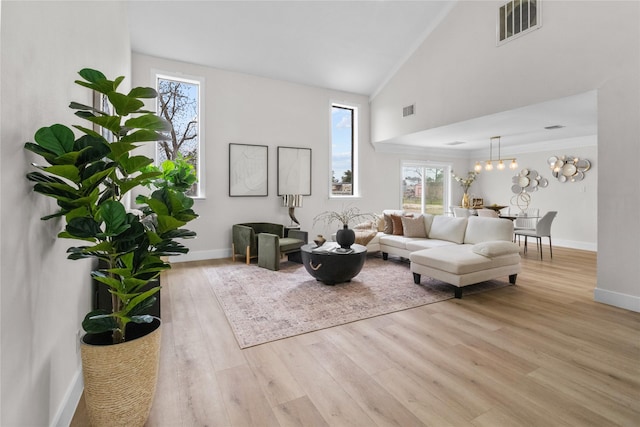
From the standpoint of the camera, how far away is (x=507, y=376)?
2.03 m

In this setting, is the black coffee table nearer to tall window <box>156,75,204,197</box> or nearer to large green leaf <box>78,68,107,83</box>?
tall window <box>156,75,204,197</box>

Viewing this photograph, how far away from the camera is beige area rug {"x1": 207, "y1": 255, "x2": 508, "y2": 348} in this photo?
282cm

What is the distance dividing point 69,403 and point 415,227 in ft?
15.8

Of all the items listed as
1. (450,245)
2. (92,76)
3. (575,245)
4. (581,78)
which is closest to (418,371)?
(92,76)

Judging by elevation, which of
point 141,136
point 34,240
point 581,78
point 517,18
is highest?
point 517,18

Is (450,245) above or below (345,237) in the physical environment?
below


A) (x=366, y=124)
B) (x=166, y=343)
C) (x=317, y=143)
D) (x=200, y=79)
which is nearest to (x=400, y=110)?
(x=366, y=124)

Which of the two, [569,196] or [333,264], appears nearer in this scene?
[333,264]

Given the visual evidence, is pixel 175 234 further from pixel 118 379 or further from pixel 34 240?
pixel 118 379

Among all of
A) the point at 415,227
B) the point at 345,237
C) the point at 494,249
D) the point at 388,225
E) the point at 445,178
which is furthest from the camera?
the point at 445,178

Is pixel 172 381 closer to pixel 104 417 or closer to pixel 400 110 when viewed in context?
pixel 104 417

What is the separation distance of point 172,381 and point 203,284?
2200 millimetres

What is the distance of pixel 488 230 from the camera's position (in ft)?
14.5

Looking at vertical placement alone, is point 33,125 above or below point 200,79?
below
